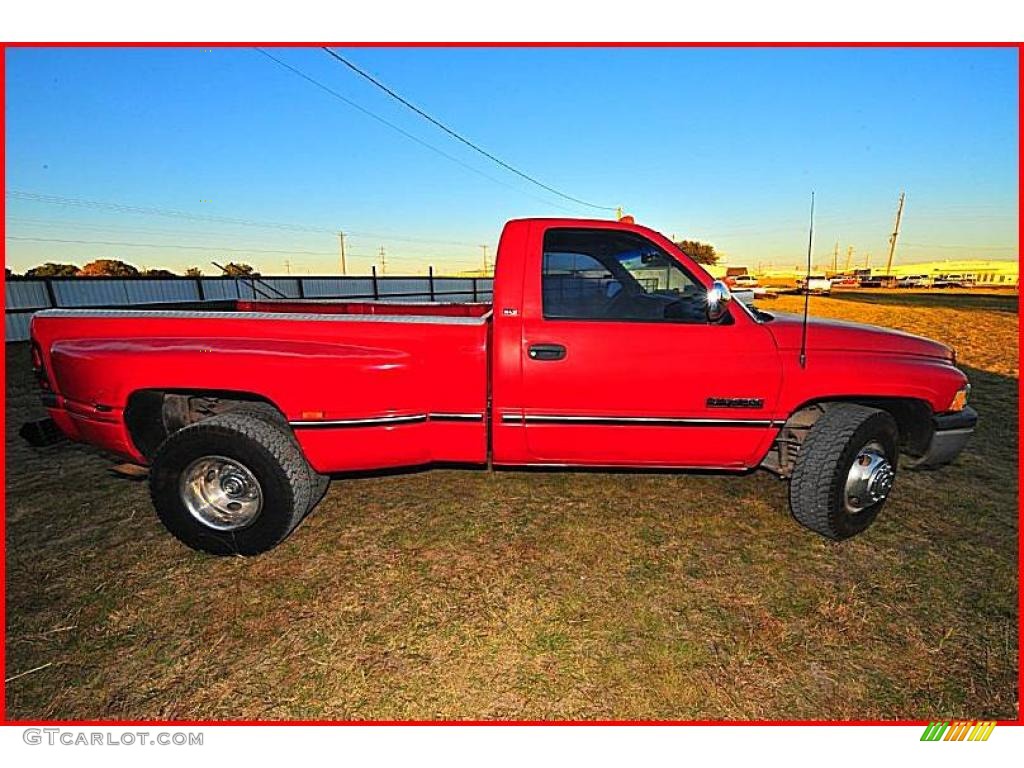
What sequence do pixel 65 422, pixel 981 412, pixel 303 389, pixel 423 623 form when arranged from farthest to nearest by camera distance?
pixel 981 412
pixel 65 422
pixel 303 389
pixel 423 623

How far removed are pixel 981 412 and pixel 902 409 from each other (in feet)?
13.3

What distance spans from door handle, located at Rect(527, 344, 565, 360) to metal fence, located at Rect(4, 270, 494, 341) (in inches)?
164

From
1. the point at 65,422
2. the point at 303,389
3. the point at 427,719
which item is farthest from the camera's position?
the point at 65,422

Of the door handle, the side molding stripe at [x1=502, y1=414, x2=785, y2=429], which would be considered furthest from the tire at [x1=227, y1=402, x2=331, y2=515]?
the door handle

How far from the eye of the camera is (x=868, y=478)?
3.11 m

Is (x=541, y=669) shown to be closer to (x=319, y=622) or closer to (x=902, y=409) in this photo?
(x=319, y=622)

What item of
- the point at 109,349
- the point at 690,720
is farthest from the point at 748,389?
the point at 109,349

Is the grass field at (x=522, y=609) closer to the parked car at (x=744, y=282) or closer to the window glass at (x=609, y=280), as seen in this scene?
the window glass at (x=609, y=280)

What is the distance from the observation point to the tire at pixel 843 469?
3016mm

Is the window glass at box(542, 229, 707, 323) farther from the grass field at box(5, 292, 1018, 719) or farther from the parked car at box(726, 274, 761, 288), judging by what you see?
the grass field at box(5, 292, 1018, 719)

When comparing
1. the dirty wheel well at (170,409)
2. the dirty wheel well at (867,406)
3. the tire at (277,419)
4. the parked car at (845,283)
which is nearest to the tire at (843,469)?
the dirty wheel well at (867,406)

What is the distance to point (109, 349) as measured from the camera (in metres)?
2.81

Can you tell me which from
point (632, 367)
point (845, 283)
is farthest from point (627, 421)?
point (845, 283)

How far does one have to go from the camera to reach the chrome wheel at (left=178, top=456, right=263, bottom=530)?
9.46 feet
